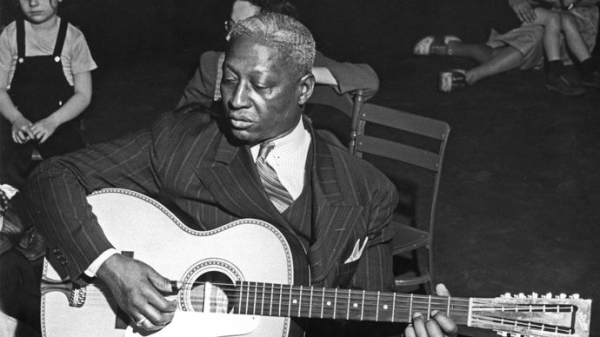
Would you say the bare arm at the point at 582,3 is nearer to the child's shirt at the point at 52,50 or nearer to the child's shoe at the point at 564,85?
the child's shoe at the point at 564,85

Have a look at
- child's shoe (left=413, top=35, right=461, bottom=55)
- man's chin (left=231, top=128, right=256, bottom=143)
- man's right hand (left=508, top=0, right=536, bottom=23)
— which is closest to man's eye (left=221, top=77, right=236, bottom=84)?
man's chin (left=231, top=128, right=256, bottom=143)

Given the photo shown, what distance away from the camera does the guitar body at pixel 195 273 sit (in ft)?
8.01

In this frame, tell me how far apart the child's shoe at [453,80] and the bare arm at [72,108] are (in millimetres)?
1300

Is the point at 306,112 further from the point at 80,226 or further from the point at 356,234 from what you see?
the point at 80,226

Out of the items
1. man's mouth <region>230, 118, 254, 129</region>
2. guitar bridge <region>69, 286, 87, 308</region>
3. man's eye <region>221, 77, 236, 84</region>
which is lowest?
guitar bridge <region>69, 286, 87, 308</region>

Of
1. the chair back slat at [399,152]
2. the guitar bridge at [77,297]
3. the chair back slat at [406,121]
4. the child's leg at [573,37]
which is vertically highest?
the child's leg at [573,37]

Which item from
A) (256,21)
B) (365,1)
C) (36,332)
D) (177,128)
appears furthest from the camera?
(365,1)

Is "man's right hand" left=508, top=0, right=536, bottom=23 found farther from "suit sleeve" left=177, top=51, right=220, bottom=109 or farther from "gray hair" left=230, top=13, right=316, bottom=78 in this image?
"gray hair" left=230, top=13, right=316, bottom=78

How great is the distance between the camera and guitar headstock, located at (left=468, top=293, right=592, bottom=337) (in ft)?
7.33

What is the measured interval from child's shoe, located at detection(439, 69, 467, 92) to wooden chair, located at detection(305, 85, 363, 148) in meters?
0.41

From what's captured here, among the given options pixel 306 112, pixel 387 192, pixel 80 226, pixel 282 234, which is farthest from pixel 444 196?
pixel 80 226

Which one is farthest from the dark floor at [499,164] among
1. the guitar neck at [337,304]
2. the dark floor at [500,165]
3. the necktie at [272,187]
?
the guitar neck at [337,304]

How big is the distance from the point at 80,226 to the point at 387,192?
0.86m

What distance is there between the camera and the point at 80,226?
8.05ft
